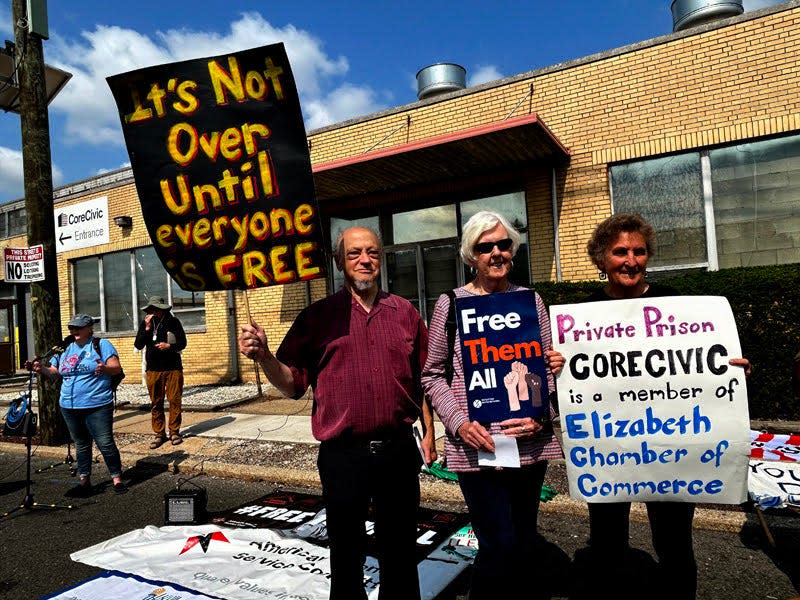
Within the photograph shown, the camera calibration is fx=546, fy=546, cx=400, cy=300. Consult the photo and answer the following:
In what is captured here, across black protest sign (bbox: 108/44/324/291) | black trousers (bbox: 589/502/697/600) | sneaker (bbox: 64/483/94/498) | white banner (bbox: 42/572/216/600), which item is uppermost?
black protest sign (bbox: 108/44/324/291)

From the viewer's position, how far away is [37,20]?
314 inches

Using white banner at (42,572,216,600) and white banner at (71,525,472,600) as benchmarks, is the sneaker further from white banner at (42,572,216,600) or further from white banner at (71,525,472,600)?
white banner at (42,572,216,600)

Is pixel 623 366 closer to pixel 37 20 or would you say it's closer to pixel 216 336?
pixel 37 20

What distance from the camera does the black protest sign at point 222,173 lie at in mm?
2629

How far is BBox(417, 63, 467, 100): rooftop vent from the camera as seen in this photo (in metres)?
11.8

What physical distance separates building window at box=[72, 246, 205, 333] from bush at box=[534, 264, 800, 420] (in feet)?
34.6

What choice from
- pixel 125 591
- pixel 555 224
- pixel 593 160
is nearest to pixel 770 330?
pixel 555 224

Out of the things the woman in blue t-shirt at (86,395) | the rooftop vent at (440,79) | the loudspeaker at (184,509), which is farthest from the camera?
the rooftop vent at (440,79)

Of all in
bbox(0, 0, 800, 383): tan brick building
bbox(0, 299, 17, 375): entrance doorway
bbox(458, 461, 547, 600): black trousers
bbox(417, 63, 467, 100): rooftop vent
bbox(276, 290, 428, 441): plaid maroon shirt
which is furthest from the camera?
bbox(0, 299, 17, 375): entrance doorway

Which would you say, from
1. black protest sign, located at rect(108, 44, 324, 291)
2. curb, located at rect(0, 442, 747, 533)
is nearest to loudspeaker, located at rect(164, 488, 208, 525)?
curb, located at rect(0, 442, 747, 533)

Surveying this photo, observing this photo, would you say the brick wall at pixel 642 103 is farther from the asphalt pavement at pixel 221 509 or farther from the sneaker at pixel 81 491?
the sneaker at pixel 81 491

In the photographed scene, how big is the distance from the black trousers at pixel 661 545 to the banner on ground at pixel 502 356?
2.13 feet

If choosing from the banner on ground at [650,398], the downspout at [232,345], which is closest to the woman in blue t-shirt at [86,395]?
the banner on ground at [650,398]

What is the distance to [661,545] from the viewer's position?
7.69ft
